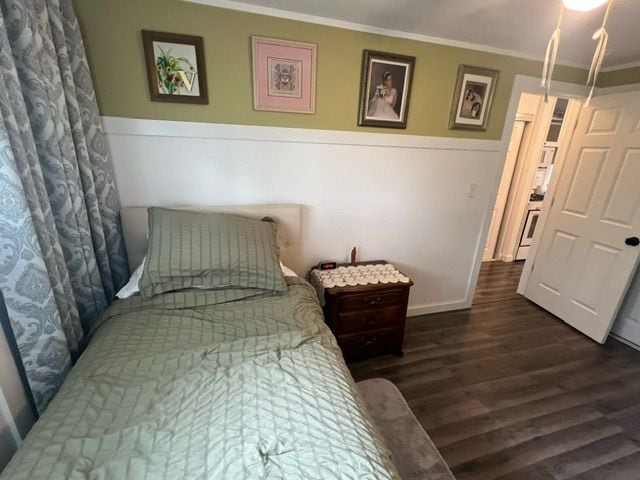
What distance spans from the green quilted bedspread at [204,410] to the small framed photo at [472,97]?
1913mm

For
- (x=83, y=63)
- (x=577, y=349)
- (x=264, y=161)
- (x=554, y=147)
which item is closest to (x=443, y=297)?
(x=577, y=349)

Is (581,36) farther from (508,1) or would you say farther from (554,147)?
(554,147)

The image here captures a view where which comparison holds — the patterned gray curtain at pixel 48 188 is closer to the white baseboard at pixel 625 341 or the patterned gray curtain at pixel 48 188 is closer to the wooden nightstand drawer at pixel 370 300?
the wooden nightstand drawer at pixel 370 300

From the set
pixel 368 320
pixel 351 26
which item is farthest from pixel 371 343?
pixel 351 26

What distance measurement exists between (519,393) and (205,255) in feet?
6.93

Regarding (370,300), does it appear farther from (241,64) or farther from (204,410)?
(241,64)

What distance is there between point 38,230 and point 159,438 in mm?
907

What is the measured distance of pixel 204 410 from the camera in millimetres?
839

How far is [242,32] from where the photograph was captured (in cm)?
161

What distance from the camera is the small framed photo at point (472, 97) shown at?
2069 millimetres

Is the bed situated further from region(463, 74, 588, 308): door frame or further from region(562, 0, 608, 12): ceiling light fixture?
region(463, 74, 588, 308): door frame

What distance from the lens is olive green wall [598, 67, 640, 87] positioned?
214cm

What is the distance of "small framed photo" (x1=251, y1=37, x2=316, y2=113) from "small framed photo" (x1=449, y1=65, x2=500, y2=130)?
3.60 ft

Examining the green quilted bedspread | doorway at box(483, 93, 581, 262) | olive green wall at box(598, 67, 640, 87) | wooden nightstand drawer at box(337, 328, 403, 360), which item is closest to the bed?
the green quilted bedspread
